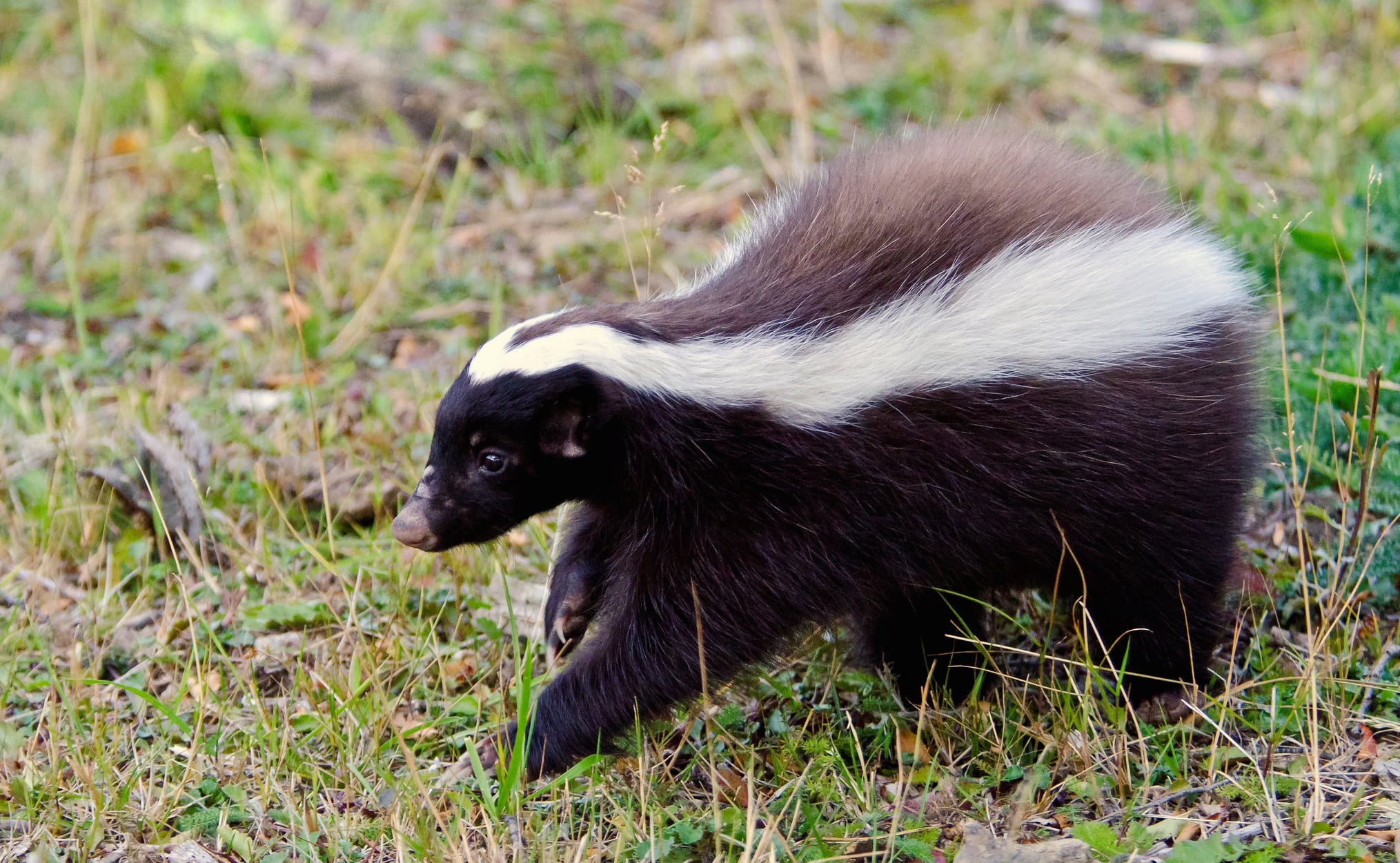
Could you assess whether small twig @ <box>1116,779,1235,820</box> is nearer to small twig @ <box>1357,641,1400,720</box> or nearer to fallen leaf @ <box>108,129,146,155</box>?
small twig @ <box>1357,641,1400,720</box>

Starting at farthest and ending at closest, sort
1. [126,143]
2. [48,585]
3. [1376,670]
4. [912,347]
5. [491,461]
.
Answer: [126,143] → [48,585] → [1376,670] → [491,461] → [912,347]

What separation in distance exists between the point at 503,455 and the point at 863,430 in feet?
3.55

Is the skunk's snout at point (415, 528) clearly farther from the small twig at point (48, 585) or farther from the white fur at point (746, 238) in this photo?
the small twig at point (48, 585)

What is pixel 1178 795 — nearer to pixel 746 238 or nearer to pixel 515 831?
pixel 515 831

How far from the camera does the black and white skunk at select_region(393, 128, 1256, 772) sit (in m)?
4.14

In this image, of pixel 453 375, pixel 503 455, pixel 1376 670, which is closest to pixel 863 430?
pixel 503 455

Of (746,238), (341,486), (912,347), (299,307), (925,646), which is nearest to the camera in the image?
(912,347)

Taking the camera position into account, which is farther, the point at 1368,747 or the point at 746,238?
the point at 746,238

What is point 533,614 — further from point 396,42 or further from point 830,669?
point 396,42

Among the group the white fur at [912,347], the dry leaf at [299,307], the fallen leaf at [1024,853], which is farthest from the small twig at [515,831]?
the dry leaf at [299,307]

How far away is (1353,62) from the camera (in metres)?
8.78

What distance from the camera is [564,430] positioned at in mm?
4172

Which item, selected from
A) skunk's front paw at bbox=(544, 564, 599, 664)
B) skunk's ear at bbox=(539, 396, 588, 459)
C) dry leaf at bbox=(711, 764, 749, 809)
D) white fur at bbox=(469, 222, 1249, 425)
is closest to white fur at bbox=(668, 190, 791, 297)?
white fur at bbox=(469, 222, 1249, 425)

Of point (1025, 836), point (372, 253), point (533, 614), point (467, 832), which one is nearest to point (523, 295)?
point (372, 253)
